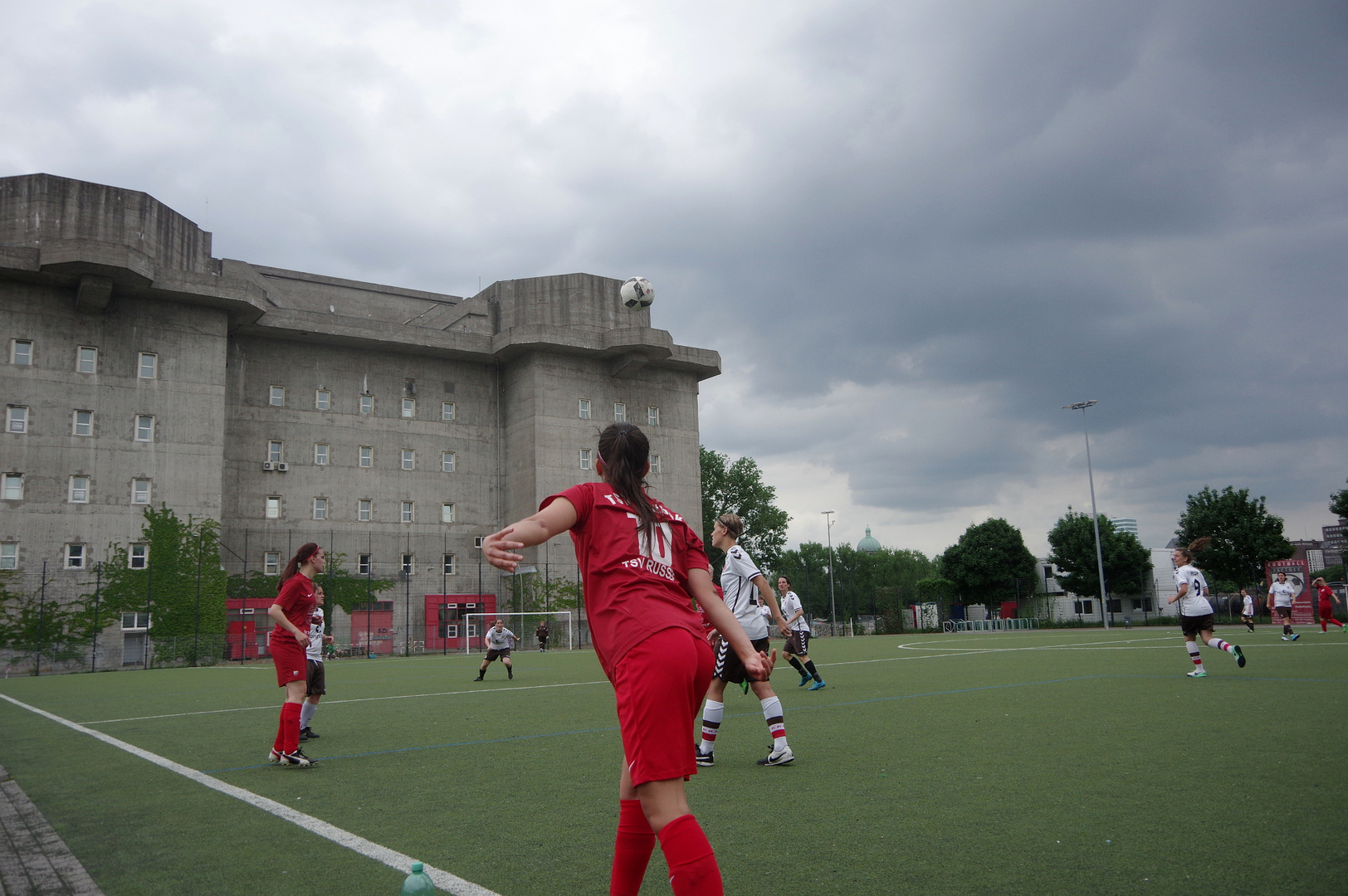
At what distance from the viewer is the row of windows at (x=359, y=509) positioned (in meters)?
53.4

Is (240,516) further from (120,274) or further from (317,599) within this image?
(317,599)

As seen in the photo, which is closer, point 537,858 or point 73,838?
point 537,858

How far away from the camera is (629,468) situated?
3672mm

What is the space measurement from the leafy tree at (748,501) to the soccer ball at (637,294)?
1665 inches

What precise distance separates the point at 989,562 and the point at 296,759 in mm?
71558

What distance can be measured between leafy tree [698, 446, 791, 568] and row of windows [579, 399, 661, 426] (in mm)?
21912

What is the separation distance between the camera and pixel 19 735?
460 inches

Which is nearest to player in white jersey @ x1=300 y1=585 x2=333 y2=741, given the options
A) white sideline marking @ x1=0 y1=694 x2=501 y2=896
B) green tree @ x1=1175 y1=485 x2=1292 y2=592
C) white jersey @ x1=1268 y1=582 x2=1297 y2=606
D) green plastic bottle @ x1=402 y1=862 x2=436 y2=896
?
white sideline marking @ x1=0 y1=694 x2=501 y2=896

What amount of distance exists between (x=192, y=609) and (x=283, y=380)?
15110mm

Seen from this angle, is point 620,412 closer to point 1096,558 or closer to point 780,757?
point 1096,558

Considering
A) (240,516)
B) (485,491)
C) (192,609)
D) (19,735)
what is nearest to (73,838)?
(19,735)

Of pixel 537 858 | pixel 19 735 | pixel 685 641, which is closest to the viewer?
pixel 685 641

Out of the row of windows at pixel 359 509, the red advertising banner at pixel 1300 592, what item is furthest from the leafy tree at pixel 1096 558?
the row of windows at pixel 359 509

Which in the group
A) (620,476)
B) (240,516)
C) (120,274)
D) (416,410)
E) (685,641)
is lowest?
(685,641)
